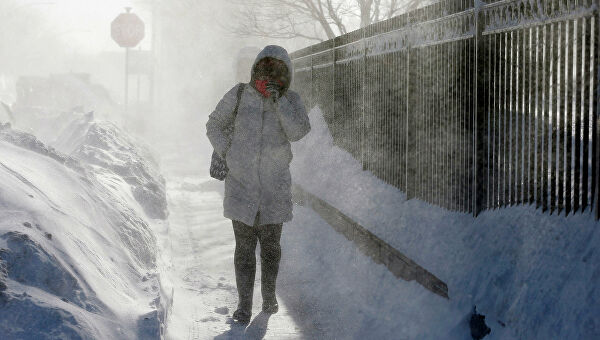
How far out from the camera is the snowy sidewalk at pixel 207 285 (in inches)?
187

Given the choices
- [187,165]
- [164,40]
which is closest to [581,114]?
[187,165]

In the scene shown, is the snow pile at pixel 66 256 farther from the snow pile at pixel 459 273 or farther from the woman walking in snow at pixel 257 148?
the snow pile at pixel 459 273

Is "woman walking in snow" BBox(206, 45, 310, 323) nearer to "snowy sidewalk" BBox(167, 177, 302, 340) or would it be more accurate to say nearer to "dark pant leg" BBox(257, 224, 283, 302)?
"dark pant leg" BBox(257, 224, 283, 302)

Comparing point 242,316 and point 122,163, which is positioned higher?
point 122,163

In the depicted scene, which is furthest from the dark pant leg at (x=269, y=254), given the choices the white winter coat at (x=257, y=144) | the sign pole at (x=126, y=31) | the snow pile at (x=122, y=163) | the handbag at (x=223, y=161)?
the sign pole at (x=126, y=31)

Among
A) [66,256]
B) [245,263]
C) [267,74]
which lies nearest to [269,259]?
[245,263]

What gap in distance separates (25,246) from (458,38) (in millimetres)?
4069

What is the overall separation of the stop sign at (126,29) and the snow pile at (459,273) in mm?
19493

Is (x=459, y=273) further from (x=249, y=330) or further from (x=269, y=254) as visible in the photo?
(x=249, y=330)

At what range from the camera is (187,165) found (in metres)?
17.7

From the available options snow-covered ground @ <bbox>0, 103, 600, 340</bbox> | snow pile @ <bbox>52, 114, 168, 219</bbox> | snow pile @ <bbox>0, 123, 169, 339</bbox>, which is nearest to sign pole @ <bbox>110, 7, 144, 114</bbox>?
snow pile @ <bbox>52, 114, 168, 219</bbox>

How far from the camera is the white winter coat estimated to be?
189 inches

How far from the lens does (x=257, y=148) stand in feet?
15.9

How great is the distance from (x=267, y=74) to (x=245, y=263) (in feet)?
4.88
